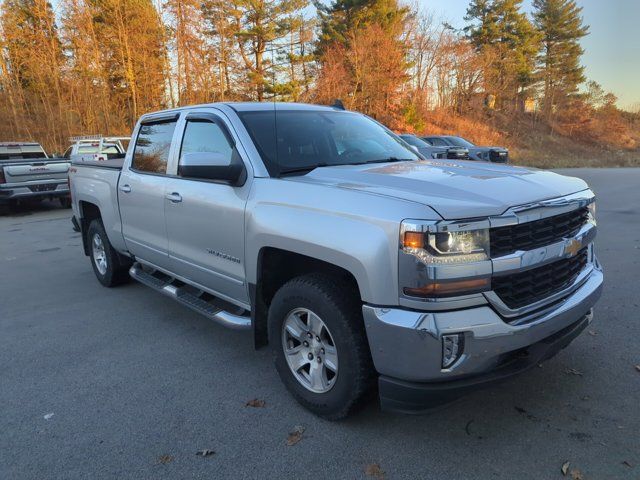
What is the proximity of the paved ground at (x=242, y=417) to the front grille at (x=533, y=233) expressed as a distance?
1.03 m

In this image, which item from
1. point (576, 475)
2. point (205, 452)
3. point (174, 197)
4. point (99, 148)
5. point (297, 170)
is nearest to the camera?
point (576, 475)

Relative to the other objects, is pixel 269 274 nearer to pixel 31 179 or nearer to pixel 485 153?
pixel 31 179

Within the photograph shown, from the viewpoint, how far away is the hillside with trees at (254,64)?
2739cm

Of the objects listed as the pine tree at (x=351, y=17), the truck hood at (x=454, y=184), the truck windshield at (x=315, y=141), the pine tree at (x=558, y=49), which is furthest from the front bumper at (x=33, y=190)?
the pine tree at (x=558, y=49)

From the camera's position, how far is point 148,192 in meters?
4.46

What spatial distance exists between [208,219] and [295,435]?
1677 millimetres

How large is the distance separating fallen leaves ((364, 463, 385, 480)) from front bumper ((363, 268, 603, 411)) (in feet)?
1.14

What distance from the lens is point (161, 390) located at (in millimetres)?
3412

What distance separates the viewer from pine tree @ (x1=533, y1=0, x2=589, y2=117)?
2199 inches

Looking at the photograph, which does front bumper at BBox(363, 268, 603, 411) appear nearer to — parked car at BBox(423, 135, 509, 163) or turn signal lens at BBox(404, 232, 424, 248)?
turn signal lens at BBox(404, 232, 424, 248)

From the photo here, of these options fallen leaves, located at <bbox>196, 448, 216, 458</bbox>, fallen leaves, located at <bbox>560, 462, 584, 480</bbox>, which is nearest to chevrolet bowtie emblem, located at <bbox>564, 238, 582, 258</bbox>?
fallen leaves, located at <bbox>560, 462, 584, 480</bbox>

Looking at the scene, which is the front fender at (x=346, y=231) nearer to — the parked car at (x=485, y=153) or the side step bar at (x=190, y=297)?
the side step bar at (x=190, y=297)

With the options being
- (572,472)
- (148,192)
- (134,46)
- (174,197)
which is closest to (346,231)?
(572,472)

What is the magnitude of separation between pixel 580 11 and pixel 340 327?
68.0m
